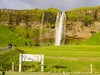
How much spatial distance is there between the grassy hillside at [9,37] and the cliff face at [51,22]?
6821 millimetres

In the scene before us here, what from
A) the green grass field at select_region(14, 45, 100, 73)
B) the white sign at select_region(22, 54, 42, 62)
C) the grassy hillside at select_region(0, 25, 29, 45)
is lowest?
the green grass field at select_region(14, 45, 100, 73)

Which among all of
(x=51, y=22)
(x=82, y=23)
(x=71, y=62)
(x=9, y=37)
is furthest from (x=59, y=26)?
(x=71, y=62)

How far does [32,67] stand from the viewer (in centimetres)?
3344

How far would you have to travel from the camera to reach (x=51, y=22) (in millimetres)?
167250

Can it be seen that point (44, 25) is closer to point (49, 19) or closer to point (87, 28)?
point (49, 19)

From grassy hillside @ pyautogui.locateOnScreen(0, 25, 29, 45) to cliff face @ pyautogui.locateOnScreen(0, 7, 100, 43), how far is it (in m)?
6.82

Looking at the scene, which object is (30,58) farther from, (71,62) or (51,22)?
(51,22)

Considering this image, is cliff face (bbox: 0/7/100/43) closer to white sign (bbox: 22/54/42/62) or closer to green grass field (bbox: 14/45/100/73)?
green grass field (bbox: 14/45/100/73)

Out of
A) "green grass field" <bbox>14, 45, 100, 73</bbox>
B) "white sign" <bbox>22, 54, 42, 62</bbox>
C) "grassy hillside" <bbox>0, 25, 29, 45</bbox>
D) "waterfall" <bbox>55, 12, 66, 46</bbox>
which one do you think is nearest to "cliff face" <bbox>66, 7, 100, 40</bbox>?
"waterfall" <bbox>55, 12, 66, 46</bbox>

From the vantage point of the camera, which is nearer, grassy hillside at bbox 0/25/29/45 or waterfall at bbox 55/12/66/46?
grassy hillside at bbox 0/25/29/45

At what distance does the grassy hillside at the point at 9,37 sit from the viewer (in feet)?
463

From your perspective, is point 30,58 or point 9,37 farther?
point 9,37

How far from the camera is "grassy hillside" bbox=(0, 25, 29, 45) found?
141m

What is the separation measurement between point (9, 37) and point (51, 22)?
2671 centimetres
